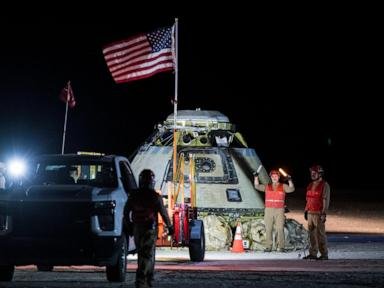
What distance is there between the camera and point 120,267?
14.6m

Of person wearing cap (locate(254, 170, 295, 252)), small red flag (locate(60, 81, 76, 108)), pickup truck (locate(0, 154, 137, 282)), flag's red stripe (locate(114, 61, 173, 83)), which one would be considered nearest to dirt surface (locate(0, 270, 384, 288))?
pickup truck (locate(0, 154, 137, 282))

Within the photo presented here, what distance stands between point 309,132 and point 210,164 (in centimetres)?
5925

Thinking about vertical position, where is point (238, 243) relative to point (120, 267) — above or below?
above

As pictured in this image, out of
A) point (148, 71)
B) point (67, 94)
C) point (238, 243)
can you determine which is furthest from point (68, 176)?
point (67, 94)

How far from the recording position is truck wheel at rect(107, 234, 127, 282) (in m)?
14.6

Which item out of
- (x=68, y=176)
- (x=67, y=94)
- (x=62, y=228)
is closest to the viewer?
(x=62, y=228)

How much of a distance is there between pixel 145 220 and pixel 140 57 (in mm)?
10262

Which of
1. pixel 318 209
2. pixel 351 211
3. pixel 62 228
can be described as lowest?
pixel 62 228

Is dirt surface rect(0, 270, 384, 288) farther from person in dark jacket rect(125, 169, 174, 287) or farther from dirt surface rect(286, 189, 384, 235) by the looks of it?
Result: dirt surface rect(286, 189, 384, 235)

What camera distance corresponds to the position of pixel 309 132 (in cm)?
8419

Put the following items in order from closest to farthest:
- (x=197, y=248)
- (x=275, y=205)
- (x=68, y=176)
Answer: (x=68, y=176) < (x=197, y=248) < (x=275, y=205)

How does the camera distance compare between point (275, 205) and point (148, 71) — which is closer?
point (275, 205)

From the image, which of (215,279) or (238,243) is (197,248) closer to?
(238,243)

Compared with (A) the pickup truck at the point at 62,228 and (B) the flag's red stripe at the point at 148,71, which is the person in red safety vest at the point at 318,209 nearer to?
(B) the flag's red stripe at the point at 148,71
